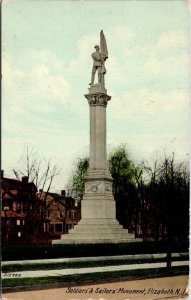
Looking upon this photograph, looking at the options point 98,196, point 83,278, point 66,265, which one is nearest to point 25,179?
point 66,265

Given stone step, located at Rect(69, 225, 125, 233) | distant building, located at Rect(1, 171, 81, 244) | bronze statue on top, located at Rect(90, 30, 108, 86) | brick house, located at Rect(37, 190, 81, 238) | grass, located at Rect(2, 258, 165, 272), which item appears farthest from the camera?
stone step, located at Rect(69, 225, 125, 233)

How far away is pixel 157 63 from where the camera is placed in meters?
14.0

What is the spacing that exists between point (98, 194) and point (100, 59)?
533 cm

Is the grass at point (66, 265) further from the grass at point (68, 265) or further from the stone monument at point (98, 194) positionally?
the stone monument at point (98, 194)

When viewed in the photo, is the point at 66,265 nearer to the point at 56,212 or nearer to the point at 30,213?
the point at 30,213

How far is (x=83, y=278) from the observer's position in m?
12.9

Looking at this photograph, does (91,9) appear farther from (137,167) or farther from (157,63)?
(137,167)

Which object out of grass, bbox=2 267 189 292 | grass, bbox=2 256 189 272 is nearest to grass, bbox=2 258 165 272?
grass, bbox=2 256 189 272

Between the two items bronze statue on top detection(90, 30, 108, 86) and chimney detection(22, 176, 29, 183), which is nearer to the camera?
bronze statue on top detection(90, 30, 108, 86)

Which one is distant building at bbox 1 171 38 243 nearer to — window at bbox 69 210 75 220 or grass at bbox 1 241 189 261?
grass at bbox 1 241 189 261

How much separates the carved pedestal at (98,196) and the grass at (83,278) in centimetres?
325

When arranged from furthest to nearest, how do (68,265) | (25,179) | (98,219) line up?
(98,219) < (25,179) < (68,265)

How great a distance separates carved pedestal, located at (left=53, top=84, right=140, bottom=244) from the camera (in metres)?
17.0

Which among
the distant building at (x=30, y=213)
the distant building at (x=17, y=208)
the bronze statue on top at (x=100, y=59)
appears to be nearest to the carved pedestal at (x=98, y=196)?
the bronze statue on top at (x=100, y=59)
